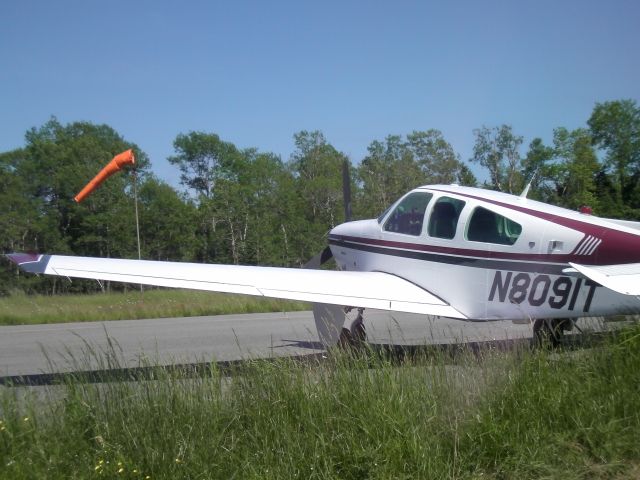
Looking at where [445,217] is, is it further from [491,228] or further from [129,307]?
[129,307]

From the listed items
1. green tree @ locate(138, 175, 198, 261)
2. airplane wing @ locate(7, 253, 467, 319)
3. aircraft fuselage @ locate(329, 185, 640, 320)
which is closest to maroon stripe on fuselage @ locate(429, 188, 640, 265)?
aircraft fuselage @ locate(329, 185, 640, 320)

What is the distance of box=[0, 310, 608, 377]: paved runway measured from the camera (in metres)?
8.61

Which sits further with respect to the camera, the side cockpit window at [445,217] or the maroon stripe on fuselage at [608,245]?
the side cockpit window at [445,217]

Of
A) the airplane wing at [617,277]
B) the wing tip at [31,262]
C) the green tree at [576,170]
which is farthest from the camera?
the green tree at [576,170]

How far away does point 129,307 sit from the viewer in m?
17.1

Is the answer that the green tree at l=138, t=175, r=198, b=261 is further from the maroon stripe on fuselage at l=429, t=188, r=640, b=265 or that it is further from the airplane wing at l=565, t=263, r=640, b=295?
the airplane wing at l=565, t=263, r=640, b=295

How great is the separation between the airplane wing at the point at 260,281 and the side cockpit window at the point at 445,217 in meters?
0.80

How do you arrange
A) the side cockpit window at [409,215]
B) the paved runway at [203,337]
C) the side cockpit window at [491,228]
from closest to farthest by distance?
the side cockpit window at [491,228]
the side cockpit window at [409,215]
the paved runway at [203,337]

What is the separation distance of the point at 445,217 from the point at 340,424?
14.0 ft

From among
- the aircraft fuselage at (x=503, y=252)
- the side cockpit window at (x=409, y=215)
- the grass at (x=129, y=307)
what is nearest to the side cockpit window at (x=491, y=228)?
the aircraft fuselage at (x=503, y=252)

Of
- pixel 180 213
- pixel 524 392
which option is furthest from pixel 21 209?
pixel 524 392

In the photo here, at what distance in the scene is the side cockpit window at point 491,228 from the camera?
7.08 m

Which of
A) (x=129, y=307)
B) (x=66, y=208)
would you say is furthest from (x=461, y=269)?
(x=66, y=208)

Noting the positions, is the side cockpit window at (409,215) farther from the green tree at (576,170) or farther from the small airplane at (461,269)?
the green tree at (576,170)
